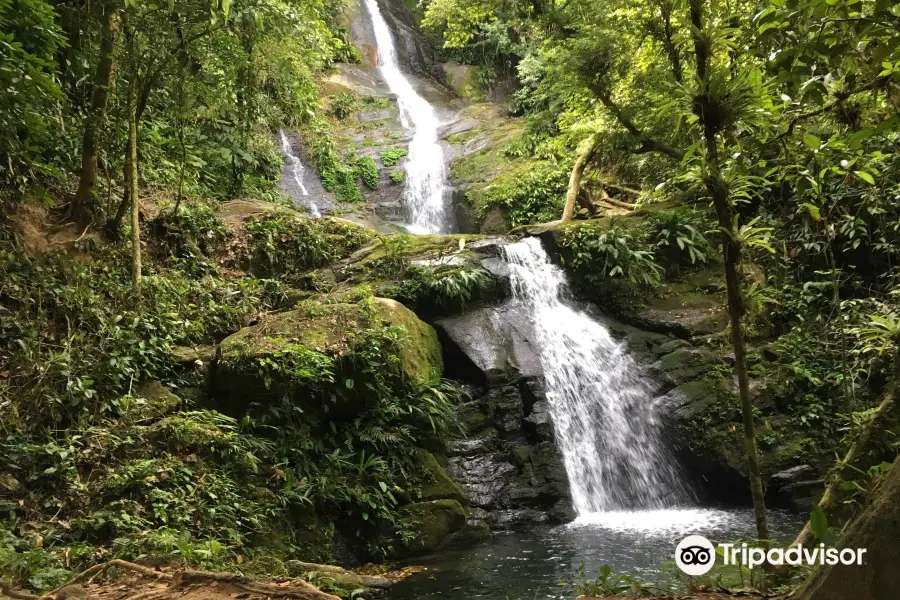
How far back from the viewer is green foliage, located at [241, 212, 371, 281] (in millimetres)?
9625

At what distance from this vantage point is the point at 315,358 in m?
6.70

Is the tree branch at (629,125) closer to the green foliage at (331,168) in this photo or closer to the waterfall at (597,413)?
the waterfall at (597,413)

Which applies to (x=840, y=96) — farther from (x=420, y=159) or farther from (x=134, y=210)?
(x=420, y=159)

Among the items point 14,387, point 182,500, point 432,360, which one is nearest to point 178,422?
point 182,500

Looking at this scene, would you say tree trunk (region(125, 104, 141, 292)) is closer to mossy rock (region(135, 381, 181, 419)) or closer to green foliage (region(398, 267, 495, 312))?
mossy rock (region(135, 381, 181, 419))

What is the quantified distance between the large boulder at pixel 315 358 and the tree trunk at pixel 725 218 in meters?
4.59

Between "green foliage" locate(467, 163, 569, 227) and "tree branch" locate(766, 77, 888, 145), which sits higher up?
"green foliage" locate(467, 163, 569, 227)

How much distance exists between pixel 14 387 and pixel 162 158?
5.30m

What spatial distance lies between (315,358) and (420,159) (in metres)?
11.7

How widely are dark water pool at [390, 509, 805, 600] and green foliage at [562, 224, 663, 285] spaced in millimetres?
4191

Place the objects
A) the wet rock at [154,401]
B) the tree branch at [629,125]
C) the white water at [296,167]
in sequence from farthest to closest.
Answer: the white water at [296,167], the tree branch at [629,125], the wet rock at [154,401]

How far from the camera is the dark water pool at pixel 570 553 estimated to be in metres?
5.03

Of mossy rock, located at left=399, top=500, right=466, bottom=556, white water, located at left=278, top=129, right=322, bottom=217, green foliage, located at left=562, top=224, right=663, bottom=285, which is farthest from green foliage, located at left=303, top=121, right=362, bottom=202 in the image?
mossy rock, located at left=399, top=500, right=466, bottom=556

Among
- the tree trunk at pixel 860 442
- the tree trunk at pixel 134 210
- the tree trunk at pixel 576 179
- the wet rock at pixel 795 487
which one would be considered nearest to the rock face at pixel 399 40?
the tree trunk at pixel 576 179
